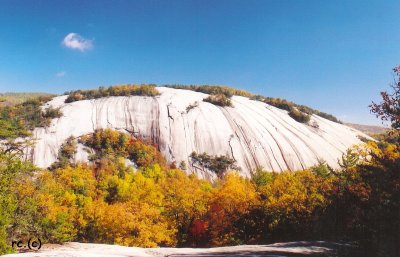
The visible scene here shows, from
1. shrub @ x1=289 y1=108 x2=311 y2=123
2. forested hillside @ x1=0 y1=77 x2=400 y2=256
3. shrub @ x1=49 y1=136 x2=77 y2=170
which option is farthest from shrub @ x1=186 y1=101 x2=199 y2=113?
shrub @ x1=49 y1=136 x2=77 y2=170

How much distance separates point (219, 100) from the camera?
7862 centimetres

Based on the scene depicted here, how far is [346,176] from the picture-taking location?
33.7 metres

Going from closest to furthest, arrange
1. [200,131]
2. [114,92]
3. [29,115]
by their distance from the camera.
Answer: [29,115], [200,131], [114,92]

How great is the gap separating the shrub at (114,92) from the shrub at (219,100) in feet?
39.1

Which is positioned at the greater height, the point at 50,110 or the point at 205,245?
the point at 50,110

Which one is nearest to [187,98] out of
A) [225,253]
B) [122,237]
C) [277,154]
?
[277,154]

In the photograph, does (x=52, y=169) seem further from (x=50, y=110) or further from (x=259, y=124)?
(x=259, y=124)

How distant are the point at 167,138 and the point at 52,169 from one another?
21.5m

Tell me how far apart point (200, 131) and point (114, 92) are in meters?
25.5

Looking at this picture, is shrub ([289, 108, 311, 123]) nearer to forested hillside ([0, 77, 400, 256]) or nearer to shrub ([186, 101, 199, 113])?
shrub ([186, 101, 199, 113])

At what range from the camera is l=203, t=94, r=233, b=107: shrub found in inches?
3081

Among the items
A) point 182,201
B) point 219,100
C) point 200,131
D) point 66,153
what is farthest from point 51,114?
point 182,201

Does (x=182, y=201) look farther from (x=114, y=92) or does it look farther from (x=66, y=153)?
(x=114, y=92)

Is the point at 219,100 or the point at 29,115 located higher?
the point at 219,100
